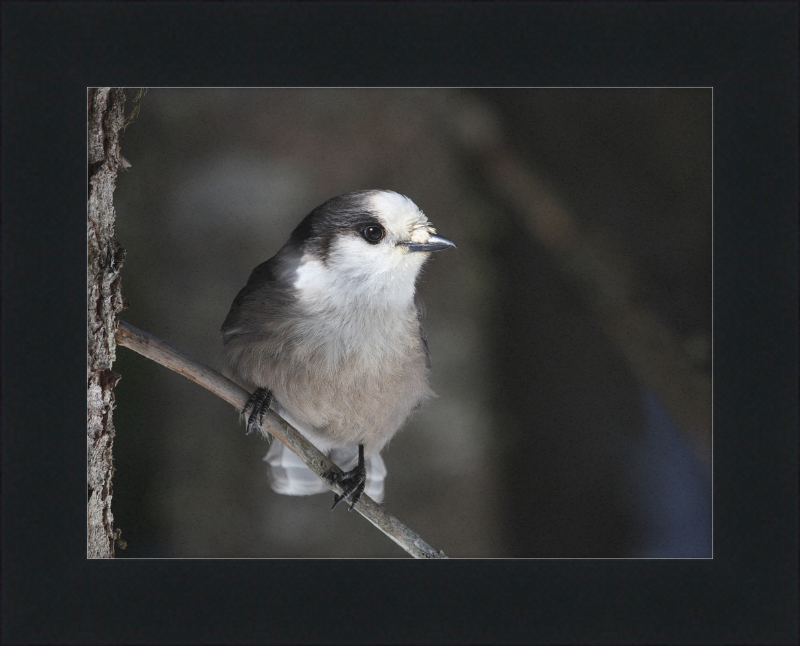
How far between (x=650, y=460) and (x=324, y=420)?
96 cm

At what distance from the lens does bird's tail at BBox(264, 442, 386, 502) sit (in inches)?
80.1

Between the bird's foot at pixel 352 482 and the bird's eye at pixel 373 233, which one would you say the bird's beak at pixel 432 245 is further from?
the bird's foot at pixel 352 482

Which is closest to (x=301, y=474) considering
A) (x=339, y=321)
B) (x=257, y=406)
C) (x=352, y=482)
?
(x=352, y=482)

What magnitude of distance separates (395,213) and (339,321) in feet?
1.02

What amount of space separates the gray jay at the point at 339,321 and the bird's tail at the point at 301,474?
0.19 meters

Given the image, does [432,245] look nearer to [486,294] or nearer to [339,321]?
[339,321]

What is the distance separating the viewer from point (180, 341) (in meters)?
1.85

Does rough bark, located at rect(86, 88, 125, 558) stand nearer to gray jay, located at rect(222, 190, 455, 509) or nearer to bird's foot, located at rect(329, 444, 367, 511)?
gray jay, located at rect(222, 190, 455, 509)

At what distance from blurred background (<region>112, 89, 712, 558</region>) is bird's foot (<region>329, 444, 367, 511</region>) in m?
0.12

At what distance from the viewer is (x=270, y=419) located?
5.53ft

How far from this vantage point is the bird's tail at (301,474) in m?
2.04

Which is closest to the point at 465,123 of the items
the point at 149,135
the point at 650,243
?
the point at 650,243

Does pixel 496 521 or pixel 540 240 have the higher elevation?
pixel 540 240

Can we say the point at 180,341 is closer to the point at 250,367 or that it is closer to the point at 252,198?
the point at 250,367
